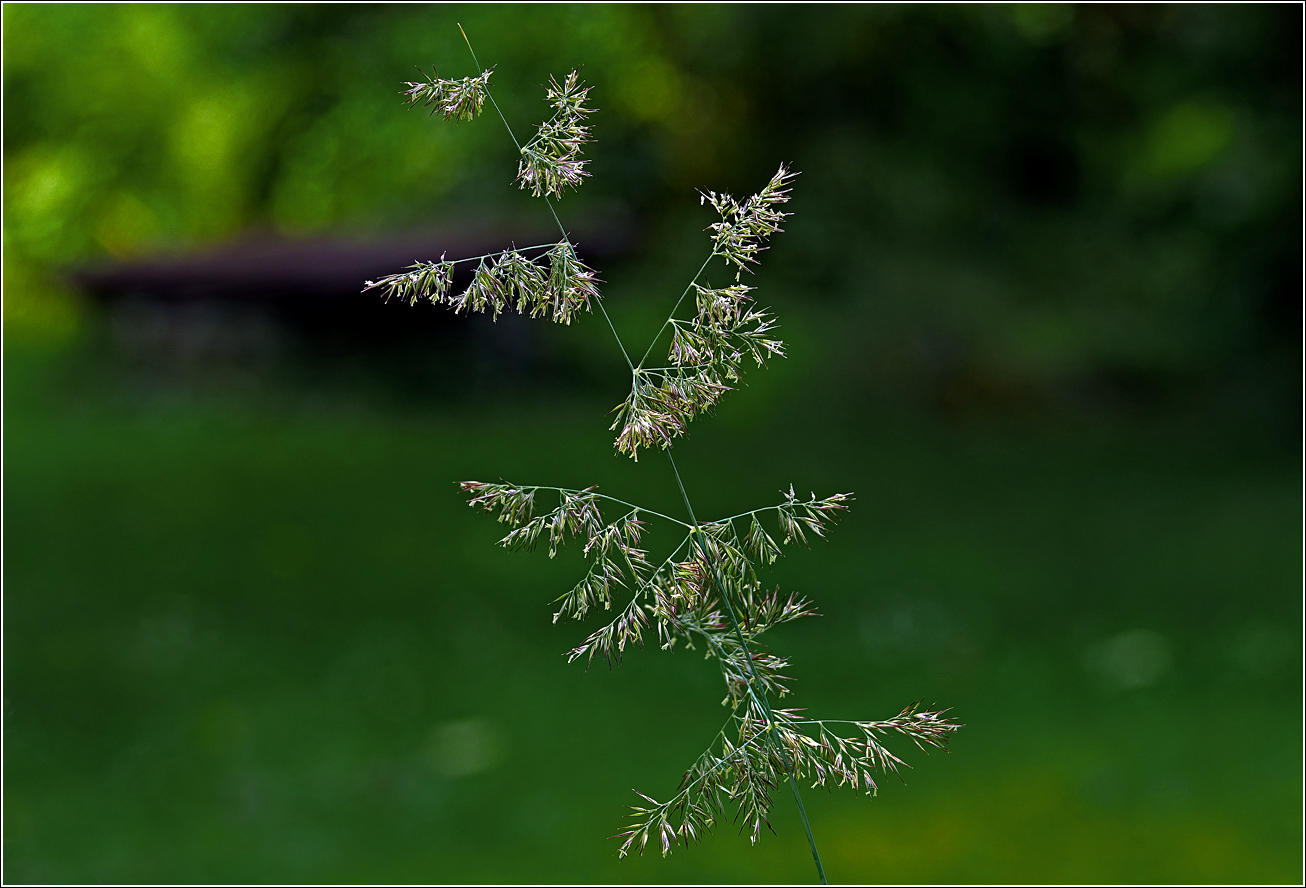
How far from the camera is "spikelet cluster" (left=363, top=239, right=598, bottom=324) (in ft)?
3.87

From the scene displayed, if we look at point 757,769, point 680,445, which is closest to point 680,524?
point 757,769

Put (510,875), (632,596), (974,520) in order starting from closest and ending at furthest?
(632,596) < (510,875) < (974,520)

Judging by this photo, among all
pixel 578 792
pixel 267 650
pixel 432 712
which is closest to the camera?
pixel 578 792

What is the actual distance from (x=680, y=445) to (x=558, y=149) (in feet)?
21.5

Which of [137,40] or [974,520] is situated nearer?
[974,520]

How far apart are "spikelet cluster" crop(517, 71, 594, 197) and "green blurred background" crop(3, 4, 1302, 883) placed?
3.66m

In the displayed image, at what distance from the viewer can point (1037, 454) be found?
8.17 m

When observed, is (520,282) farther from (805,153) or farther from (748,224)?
(805,153)

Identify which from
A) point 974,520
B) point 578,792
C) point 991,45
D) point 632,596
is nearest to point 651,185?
point 991,45

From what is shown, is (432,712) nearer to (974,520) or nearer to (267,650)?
(267,650)

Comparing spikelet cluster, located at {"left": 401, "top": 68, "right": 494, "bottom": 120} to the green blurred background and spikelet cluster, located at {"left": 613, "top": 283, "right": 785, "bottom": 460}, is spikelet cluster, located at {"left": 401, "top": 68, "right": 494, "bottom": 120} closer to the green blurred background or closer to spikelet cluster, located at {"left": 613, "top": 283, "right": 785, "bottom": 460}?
spikelet cluster, located at {"left": 613, "top": 283, "right": 785, "bottom": 460}

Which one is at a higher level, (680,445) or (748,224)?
(748,224)

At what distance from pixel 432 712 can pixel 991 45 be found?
5.40 m

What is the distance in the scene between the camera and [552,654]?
595cm
